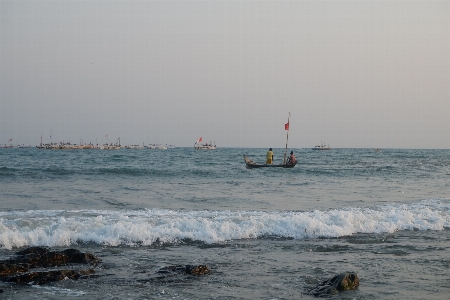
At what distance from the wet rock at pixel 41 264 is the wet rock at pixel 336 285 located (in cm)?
374

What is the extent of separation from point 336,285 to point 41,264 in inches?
203

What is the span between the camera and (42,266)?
8656 millimetres

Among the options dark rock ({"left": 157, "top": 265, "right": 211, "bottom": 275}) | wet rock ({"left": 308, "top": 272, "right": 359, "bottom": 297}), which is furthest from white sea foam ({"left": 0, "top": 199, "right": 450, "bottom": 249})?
wet rock ({"left": 308, "top": 272, "right": 359, "bottom": 297})

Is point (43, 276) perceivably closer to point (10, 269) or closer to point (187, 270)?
point (10, 269)

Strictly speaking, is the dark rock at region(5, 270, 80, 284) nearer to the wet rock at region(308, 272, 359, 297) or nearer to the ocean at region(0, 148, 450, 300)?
the ocean at region(0, 148, 450, 300)

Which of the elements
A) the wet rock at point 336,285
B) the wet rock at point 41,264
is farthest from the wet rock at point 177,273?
the wet rock at point 336,285

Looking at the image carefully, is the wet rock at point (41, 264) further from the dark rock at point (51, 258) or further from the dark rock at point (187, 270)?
the dark rock at point (187, 270)

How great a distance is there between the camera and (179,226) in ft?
41.3

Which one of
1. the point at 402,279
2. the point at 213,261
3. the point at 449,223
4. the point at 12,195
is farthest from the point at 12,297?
the point at 12,195

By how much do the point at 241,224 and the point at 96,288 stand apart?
6.09 m

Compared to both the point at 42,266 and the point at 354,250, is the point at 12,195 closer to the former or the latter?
the point at 42,266

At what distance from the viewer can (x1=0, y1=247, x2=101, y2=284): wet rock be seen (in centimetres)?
778

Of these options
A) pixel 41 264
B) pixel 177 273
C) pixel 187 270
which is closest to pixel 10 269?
pixel 41 264

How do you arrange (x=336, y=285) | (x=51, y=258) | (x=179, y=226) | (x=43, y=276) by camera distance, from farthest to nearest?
(x=179, y=226)
(x=51, y=258)
(x=43, y=276)
(x=336, y=285)
